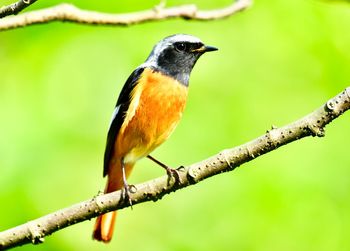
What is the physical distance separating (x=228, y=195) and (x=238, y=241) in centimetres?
33

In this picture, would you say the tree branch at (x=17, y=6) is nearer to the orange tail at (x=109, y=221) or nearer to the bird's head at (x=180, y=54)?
the bird's head at (x=180, y=54)

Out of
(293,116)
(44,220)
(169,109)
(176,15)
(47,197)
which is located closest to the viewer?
(44,220)

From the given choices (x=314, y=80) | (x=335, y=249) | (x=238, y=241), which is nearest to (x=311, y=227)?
(x=335, y=249)

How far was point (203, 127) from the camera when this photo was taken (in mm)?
5176

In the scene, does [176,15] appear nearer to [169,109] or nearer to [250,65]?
[169,109]

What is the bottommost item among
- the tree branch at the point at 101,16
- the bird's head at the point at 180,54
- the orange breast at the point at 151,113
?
the orange breast at the point at 151,113

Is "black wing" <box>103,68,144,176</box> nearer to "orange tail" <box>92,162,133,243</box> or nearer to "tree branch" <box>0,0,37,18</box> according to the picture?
"orange tail" <box>92,162,133,243</box>

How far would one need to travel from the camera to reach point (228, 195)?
4.95 meters

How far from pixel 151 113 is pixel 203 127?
0.76m

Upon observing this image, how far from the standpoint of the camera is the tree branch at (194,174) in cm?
312

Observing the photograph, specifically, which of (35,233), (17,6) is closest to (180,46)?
(35,233)

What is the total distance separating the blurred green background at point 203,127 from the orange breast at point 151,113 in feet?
1.66

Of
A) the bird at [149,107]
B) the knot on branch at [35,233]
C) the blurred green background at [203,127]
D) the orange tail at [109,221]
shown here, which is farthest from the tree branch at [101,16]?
the orange tail at [109,221]

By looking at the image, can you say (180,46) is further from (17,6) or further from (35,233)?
(17,6)
